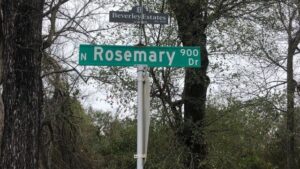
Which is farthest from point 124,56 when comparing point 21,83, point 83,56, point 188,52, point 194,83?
point 194,83

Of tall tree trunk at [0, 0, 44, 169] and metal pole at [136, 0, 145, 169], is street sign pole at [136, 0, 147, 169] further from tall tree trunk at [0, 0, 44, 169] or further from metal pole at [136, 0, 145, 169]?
tall tree trunk at [0, 0, 44, 169]

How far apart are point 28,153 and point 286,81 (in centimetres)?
2105

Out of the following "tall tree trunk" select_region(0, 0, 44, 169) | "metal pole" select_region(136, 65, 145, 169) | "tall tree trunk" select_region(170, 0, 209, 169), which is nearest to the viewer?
"metal pole" select_region(136, 65, 145, 169)

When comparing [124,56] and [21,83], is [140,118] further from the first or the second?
[21,83]

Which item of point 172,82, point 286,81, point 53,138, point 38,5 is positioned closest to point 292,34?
point 286,81

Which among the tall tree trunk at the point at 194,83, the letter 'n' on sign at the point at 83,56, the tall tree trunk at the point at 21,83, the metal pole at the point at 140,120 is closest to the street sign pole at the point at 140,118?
the metal pole at the point at 140,120

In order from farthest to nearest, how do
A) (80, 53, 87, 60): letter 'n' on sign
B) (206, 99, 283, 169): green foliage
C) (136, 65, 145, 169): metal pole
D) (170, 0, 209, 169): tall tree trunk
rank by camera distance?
(206, 99, 283, 169): green foliage → (170, 0, 209, 169): tall tree trunk → (80, 53, 87, 60): letter 'n' on sign → (136, 65, 145, 169): metal pole

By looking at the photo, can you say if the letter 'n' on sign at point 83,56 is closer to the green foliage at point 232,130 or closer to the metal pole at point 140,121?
the metal pole at point 140,121

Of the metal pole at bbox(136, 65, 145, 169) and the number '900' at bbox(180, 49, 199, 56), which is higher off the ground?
the number '900' at bbox(180, 49, 199, 56)

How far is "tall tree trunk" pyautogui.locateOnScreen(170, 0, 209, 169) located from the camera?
40.4ft

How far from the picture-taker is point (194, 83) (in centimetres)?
1305

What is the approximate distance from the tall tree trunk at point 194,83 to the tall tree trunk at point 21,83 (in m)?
3.93

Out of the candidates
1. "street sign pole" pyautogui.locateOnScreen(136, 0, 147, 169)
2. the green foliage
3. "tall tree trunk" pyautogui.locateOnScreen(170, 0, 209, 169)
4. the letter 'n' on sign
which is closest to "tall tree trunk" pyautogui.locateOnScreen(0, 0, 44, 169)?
the letter 'n' on sign

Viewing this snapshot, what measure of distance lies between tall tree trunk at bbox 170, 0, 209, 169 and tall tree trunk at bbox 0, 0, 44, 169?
393 centimetres
